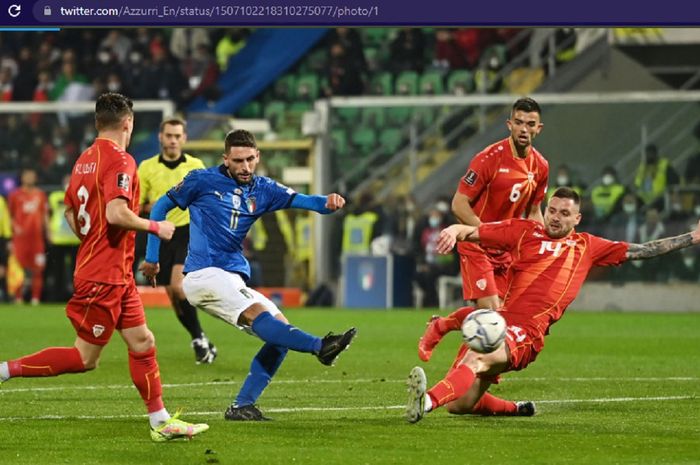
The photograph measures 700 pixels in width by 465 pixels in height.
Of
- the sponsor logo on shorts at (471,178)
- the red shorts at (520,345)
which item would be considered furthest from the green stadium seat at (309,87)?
the red shorts at (520,345)

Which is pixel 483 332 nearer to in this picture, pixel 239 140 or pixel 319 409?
pixel 319 409

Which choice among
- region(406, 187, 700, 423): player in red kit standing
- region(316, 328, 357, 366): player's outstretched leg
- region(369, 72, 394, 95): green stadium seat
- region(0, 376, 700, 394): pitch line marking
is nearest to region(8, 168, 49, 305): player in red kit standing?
region(369, 72, 394, 95): green stadium seat

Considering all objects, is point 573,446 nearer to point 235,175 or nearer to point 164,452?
point 164,452

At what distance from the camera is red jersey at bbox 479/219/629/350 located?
937 centimetres

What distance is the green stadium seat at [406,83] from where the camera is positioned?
1144 inches

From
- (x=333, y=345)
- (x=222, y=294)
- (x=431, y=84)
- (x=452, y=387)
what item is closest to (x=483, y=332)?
(x=452, y=387)

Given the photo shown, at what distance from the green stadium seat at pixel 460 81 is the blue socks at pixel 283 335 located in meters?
19.4

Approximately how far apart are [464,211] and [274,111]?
19719mm

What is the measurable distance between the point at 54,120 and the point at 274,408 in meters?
17.1

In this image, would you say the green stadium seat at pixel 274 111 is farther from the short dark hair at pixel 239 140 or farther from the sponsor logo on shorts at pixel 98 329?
the sponsor logo on shorts at pixel 98 329

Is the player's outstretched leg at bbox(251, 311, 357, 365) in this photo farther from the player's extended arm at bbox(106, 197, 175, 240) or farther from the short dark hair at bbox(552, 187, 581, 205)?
the short dark hair at bbox(552, 187, 581, 205)

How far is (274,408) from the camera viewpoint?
33.7 ft

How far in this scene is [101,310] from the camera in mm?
8586
